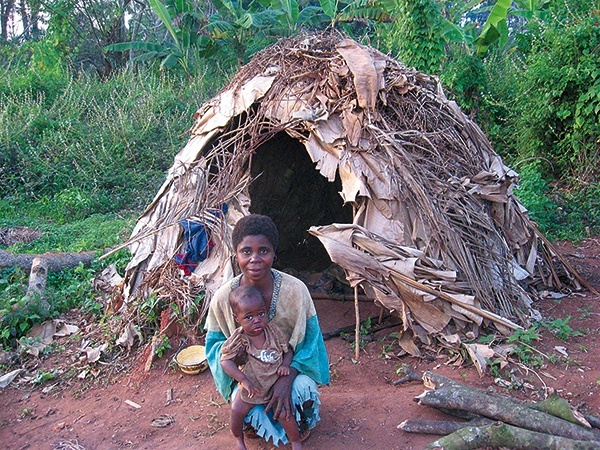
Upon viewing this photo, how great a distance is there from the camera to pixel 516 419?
8.69 ft

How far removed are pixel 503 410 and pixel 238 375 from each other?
130 cm

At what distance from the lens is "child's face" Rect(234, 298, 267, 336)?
247 centimetres

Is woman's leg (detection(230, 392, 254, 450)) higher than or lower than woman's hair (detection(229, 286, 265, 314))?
lower

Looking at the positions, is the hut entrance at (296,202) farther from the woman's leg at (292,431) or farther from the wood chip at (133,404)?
the woman's leg at (292,431)

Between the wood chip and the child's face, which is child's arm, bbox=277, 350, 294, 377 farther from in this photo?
the wood chip

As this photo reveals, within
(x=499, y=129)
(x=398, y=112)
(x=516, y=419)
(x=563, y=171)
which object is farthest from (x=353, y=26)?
(x=516, y=419)

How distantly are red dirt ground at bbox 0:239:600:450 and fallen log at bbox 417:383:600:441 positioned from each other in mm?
166

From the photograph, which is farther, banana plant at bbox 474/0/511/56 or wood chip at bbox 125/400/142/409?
banana plant at bbox 474/0/511/56

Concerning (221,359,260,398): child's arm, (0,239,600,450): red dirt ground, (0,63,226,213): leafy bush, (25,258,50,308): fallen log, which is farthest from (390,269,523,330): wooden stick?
(0,63,226,213): leafy bush

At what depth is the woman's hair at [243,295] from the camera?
2.48 metres

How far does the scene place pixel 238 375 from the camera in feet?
8.29

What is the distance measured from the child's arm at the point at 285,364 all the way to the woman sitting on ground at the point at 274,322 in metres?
0.02

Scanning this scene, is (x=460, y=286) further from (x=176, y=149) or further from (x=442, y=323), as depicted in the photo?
(x=176, y=149)

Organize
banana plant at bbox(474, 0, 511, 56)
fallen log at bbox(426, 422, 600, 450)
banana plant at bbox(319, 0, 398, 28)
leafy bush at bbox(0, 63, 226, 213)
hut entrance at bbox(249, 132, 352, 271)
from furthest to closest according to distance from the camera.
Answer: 1. banana plant at bbox(319, 0, 398, 28)
2. banana plant at bbox(474, 0, 511, 56)
3. leafy bush at bbox(0, 63, 226, 213)
4. hut entrance at bbox(249, 132, 352, 271)
5. fallen log at bbox(426, 422, 600, 450)
